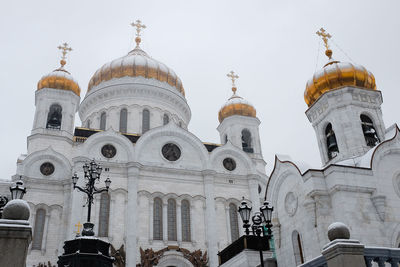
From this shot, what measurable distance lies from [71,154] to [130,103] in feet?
22.1

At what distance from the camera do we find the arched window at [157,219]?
864 inches

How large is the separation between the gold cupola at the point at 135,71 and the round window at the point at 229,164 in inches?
336

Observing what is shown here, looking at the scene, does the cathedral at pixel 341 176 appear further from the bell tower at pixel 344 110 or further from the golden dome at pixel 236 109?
the golden dome at pixel 236 109

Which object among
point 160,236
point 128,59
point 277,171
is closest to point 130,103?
point 128,59

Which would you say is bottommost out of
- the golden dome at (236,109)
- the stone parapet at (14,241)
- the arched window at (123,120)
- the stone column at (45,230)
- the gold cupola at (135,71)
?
the stone parapet at (14,241)

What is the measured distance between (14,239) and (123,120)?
23.1 m

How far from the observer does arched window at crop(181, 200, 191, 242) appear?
73.7 ft

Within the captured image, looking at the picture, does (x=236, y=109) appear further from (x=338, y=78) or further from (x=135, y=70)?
(x=338, y=78)

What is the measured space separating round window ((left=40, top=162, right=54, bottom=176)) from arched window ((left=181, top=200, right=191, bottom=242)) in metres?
7.69

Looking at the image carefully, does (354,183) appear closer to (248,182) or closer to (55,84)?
(248,182)

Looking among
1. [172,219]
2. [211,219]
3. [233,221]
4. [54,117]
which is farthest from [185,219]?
[54,117]

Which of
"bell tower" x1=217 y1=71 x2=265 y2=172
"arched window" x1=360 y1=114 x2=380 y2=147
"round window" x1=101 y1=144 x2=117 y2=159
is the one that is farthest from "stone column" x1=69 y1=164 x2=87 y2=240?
"arched window" x1=360 y1=114 x2=380 y2=147

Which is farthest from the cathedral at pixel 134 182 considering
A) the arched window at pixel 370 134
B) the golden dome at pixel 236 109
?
the arched window at pixel 370 134

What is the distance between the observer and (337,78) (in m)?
16.7
